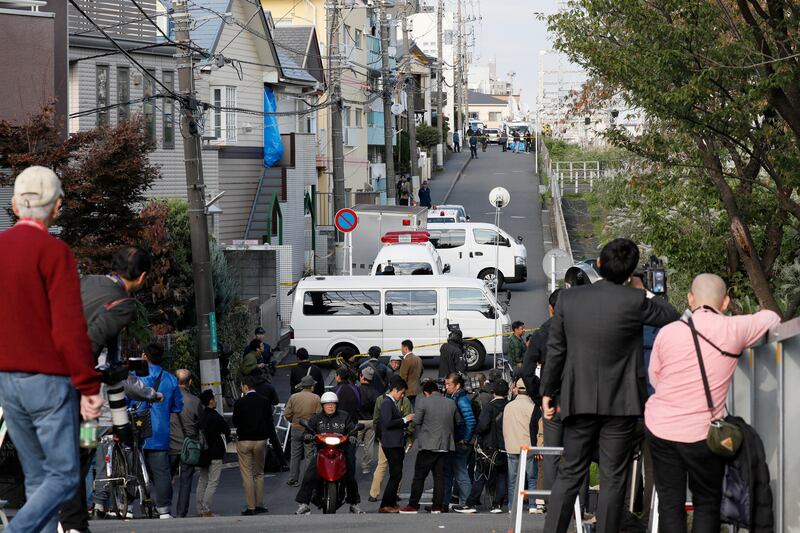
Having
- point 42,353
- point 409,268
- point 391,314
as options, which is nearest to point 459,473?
point 42,353

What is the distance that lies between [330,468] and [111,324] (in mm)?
7208

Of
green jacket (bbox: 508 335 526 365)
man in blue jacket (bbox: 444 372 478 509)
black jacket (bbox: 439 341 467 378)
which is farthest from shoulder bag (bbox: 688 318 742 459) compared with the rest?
green jacket (bbox: 508 335 526 365)

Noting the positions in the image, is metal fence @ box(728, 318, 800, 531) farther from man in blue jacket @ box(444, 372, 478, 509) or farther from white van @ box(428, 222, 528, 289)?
white van @ box(428, 222, 528, 289)

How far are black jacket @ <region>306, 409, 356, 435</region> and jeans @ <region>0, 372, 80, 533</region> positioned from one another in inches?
307

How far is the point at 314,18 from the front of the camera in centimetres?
4994

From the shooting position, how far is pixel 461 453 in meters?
13.6

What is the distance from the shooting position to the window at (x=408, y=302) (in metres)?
26.1

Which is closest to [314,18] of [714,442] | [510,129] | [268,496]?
[268,496]

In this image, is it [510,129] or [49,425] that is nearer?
[49,425]

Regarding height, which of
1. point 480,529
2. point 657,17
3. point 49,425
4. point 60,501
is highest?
point 657,17

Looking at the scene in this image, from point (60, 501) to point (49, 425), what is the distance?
36 cm

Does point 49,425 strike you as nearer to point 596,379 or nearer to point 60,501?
point 60,501

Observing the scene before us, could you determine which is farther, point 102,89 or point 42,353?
point 102,89

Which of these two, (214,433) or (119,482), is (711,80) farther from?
(119,482)
